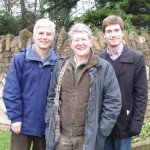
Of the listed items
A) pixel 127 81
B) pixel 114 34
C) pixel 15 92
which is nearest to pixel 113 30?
pixel 114 34

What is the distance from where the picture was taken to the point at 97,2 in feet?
38.2

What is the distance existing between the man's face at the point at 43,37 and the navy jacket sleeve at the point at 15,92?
25cm

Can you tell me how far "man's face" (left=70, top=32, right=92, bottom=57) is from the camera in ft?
10.7

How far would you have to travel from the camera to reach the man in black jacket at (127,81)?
3.46 m

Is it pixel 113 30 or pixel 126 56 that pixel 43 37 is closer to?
pixel 113 30

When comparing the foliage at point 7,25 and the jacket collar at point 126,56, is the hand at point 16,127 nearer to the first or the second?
the jacket collar at point 126,56

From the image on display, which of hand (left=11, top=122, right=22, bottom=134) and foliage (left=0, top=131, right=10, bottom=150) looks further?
foliage (left=0, top=131, right=10, bottom=150)

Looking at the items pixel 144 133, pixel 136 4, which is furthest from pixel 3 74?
pixel 136 4

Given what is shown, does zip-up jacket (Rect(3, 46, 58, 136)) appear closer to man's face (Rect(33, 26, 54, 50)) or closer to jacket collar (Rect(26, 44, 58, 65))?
jacket collar (Rect(26, 44, 58, 65))

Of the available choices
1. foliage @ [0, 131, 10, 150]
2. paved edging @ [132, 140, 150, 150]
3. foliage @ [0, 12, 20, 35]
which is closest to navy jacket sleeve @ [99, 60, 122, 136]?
paved edging @ [132, 140, 150, 150]

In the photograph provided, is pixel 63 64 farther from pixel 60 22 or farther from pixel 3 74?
pixel 60 22

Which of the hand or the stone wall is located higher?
the stone wall

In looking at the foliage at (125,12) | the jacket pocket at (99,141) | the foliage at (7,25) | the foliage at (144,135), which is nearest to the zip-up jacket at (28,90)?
the jacket pocket at (99,141)

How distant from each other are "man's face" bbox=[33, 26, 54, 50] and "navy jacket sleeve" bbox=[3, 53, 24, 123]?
25 cm
